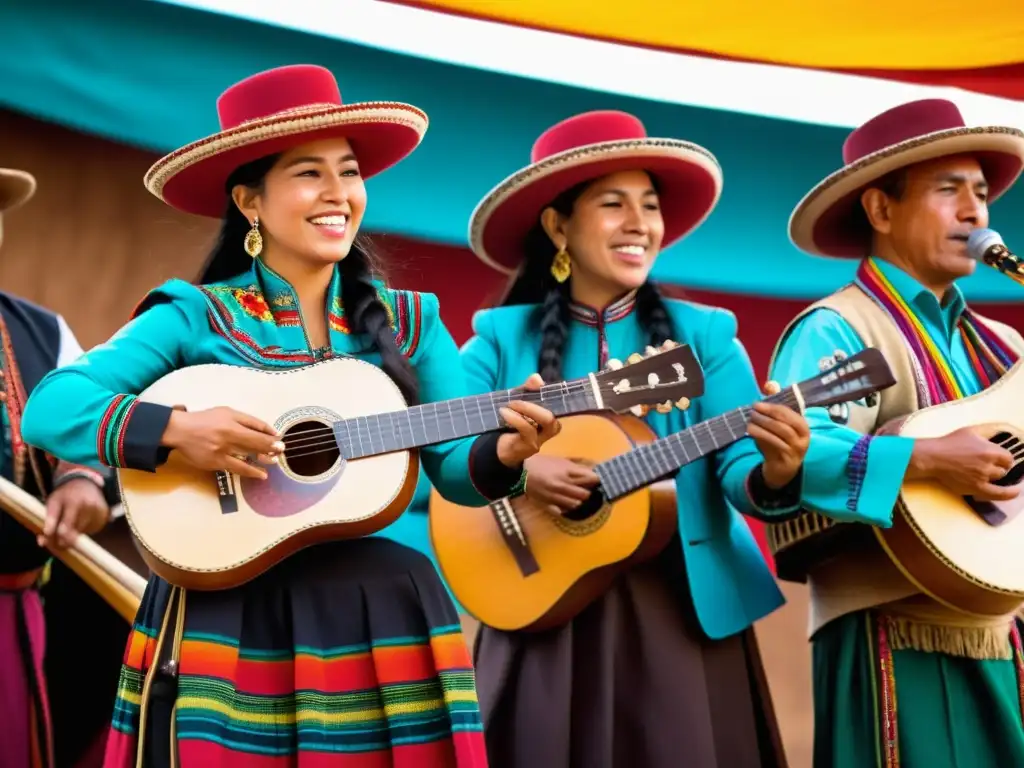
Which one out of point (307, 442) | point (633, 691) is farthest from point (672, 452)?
point (307, 442)

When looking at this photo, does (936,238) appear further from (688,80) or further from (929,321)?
(688,80)

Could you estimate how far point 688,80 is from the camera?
15.0 ft

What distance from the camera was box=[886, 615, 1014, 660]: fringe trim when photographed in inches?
115

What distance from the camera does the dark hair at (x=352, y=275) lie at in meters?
2.48

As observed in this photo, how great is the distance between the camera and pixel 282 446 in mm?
2289

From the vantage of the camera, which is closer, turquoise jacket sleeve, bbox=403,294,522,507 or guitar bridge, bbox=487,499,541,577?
turquoise jacket sleeve, bbox=403,294,522,507

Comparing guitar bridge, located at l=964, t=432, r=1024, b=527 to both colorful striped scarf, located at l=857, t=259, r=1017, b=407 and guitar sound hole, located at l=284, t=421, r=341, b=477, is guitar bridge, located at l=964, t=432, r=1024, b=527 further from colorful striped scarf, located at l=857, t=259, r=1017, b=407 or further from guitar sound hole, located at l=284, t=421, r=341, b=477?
guitar sound hole, located at l=284, t=421, r=341, b=477

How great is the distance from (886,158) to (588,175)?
2.46 ft

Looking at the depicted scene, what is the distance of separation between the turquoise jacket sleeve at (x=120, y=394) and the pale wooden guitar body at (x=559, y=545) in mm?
961

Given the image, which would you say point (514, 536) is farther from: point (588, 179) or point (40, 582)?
point (40, 582)

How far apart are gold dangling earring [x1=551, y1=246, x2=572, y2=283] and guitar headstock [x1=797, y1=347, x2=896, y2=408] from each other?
2.95ft

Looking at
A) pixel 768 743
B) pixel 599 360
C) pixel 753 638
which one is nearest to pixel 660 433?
pixel 599 360

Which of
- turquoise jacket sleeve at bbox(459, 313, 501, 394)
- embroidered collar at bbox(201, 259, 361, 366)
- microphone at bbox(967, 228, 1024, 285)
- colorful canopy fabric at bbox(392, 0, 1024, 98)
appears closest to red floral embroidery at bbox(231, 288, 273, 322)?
embroidered collar at bbox(201, 259, 361, 366)

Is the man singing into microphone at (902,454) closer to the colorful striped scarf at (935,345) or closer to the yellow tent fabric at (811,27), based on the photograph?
the colorful striped scarf at (935,345)
